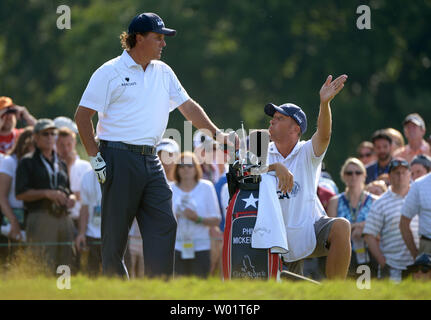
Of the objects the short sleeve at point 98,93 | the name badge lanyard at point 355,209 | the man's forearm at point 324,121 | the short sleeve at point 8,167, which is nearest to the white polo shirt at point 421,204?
the name badge lanyard at point 355,209

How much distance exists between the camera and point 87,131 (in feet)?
23.5

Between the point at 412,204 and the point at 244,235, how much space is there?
3.74 m

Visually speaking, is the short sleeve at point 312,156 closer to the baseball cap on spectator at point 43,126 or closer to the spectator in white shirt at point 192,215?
the spectator in white shirt at point 192,215

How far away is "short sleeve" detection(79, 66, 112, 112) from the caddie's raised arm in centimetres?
177

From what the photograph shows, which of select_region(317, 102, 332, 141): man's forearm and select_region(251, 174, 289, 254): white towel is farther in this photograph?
select_region(317, 102, 332, 141): man's forearm

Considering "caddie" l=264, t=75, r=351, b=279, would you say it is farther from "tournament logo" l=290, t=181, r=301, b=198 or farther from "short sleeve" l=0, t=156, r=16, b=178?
"short sleeve" l=0, t=156, r=16, b=178

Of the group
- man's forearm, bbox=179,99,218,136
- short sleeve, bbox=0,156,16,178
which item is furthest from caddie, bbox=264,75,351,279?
short sleeve, bbox=0,156,16,178

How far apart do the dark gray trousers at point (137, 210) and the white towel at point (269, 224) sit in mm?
758

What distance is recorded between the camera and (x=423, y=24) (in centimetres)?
3084

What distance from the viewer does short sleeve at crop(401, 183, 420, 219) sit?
10297 mm

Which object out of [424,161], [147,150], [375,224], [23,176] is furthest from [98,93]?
[424,161]
